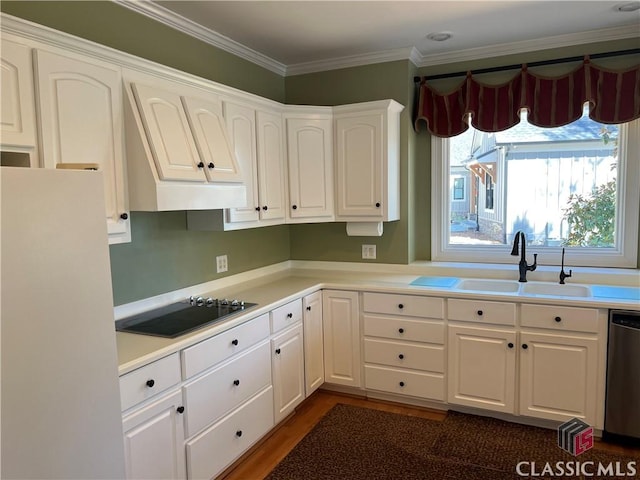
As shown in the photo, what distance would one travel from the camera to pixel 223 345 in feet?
7.68

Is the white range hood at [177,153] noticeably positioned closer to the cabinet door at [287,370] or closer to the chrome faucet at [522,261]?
the cabinet door at [287,370]

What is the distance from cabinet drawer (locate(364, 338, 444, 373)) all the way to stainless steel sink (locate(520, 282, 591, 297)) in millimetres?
742

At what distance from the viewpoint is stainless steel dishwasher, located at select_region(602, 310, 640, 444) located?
2.56 metres

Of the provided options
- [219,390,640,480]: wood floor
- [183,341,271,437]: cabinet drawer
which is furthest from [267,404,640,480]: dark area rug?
[183,341,271,437]: cabinet drawer

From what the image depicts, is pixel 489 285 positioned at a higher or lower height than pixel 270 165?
lower

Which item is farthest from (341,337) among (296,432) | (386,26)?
(386,26)

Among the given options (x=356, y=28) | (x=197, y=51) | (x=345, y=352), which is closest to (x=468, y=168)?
(x=356, y=28)

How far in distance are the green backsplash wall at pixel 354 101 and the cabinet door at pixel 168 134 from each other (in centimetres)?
162

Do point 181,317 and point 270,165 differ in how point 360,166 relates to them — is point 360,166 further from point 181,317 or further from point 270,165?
point 181,317

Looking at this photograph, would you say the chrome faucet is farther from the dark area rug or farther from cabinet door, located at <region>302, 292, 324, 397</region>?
cabinet door, located at <region>302, 292, 324, 397</region>

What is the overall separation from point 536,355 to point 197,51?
2848mm

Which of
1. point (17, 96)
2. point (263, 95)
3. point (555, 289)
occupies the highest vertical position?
point (263, 95)

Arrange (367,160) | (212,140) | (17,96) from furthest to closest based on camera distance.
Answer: (367,160)
(212,140)
(17,96)

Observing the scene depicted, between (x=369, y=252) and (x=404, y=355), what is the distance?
905 millimetres
